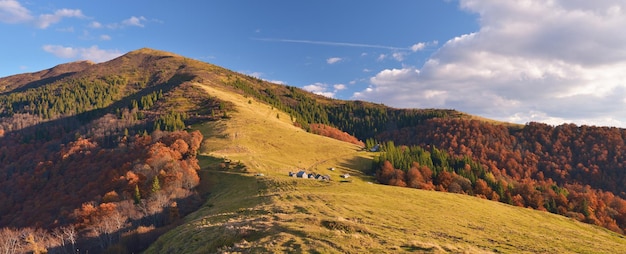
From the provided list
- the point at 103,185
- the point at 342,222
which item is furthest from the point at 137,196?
the point at 342,222

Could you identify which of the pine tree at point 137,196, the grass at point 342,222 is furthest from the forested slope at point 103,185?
the grass at point 342,222

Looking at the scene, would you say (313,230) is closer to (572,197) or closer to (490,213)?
(490,213)

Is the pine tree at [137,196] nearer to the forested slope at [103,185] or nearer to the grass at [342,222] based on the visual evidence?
the forested slope at [103,185]

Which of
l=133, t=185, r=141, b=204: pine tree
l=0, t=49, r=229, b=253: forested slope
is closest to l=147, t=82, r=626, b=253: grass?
l=0, t=49, r=229, b=253: forested slope

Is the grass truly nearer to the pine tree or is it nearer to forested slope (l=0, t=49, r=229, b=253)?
forested slope (l=0, t=49, r=229, b=253)

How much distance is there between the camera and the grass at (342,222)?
31827 millimetres

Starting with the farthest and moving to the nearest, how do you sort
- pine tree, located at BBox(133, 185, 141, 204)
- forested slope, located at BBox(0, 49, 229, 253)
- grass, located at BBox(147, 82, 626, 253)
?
1. pine tree, located at BBox(133, 185, 141, 204)
2. forested slope, located at BBox(0, 49, 229, 253)
3. grass, located at BBox(147, 82, 626, 253)

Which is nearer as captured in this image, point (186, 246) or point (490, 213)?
point (186, 246)

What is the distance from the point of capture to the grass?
31.8 m

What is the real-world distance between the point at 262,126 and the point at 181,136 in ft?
129

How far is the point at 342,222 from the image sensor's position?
123 ft

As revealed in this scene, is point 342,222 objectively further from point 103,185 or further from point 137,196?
point 103,185

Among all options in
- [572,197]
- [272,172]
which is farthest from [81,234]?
[572,197]

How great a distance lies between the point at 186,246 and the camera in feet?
132
